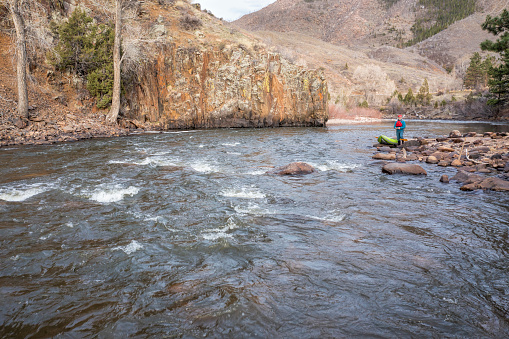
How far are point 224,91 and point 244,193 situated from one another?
22805mm

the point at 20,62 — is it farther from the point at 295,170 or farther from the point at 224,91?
the point at 295,170

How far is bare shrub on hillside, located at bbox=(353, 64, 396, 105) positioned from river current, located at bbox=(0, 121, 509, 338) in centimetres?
8464

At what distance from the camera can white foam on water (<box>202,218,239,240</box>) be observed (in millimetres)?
5621

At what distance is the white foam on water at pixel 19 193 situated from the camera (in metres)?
7.47

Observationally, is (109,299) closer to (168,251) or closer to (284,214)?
(168,251)

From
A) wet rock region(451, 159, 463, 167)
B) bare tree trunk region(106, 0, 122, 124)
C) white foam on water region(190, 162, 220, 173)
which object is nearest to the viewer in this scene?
white foam on water region(190, 162, 220, 173)

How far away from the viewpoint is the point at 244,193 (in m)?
8.49

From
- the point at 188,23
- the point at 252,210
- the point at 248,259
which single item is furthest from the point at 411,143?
the point at 188,23

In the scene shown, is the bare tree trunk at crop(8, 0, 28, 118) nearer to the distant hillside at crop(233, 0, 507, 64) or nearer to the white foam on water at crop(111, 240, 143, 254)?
the white foam on water at crop(111, 240, 143, 254)

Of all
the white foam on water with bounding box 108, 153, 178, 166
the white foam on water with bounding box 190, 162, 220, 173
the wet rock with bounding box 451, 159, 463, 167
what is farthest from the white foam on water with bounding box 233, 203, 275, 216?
the wet rock with bounding box 451, 159, 463, 167

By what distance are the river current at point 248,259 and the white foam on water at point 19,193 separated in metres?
0.06

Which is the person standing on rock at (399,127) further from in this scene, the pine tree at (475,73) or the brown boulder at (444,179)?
the pine tree at (475,73)

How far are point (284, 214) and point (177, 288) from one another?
3484 mm

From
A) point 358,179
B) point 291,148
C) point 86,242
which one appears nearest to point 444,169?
point 358,179
